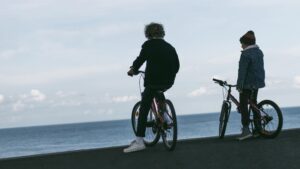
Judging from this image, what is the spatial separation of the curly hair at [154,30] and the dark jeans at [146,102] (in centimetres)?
89

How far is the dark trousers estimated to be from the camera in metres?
10.4

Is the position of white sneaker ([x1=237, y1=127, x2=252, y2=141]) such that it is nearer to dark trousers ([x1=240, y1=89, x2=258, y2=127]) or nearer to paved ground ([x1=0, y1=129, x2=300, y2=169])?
dark trousers ([x1=240, y1=89, x2=258, y2=127])

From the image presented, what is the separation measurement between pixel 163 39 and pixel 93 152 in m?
2.36

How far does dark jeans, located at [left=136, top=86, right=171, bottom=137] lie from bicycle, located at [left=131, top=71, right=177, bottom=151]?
0.09 metres

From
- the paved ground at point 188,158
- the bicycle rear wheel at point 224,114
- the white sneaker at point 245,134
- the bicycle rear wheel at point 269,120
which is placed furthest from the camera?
the bicycle rear wheel at point 224,114

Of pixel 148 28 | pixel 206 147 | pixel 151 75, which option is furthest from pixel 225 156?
pixel 148 28

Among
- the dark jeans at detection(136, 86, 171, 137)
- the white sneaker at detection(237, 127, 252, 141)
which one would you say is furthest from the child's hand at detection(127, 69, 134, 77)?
the white sneaker at detection(237, 127, 252, 141)

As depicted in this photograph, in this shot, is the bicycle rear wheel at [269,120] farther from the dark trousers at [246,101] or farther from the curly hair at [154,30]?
the curly hair at [154,30]

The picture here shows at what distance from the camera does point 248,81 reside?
10.3 meters

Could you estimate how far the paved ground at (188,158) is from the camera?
733cm

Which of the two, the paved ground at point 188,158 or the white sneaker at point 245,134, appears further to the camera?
the white sneaker at point 245,134

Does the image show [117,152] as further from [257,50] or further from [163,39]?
[257,50]

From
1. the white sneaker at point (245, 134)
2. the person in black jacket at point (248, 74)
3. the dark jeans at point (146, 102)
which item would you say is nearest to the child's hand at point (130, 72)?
the dark jeans at point (146, 102)

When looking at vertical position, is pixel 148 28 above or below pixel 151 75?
above
